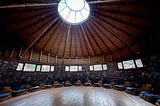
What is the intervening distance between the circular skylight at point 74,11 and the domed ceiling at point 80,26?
716mm

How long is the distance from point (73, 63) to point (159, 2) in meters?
11.6

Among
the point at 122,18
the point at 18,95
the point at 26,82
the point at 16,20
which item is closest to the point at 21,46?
the point at 16,20

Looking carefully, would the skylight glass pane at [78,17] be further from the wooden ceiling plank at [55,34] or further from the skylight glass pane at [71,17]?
the wooden ceiling plank at [55,34]

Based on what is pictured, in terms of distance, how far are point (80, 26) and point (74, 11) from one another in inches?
91.7

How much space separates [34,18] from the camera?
784 centimetres

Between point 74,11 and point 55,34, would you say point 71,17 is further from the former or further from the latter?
point 55,34

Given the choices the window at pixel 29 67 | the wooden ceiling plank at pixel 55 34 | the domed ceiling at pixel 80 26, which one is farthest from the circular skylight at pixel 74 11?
the window at pixel 29 67

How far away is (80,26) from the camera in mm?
10016

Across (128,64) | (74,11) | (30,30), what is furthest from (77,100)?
(74,11)

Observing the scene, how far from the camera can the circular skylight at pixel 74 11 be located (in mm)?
9845

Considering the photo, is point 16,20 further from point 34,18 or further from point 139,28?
point 139,28

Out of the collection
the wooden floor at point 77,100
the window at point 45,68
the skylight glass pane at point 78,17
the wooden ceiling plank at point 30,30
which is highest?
the skylight glass pane at point 78,17

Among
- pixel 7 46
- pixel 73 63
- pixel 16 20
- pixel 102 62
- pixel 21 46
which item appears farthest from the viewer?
pixel 73 63

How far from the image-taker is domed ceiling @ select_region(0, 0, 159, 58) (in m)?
6.48
